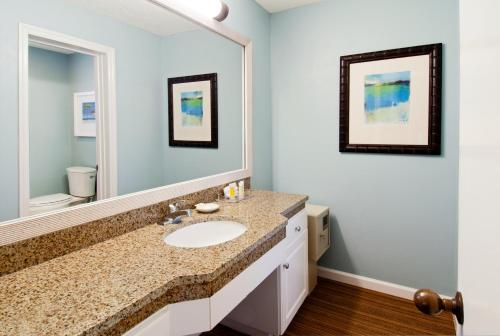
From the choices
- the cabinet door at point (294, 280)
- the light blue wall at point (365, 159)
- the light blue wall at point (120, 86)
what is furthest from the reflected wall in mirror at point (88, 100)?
the light blue wall at point (365, 159)

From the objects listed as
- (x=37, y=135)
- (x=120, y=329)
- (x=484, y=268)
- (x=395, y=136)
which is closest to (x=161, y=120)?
(x=37, y=135)

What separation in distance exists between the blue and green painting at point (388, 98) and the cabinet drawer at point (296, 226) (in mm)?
922

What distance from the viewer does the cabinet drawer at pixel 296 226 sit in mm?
1868

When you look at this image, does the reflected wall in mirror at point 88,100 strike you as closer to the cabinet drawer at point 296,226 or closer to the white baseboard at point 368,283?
the cabinet drawer at point 296,226

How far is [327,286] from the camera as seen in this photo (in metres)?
2.53

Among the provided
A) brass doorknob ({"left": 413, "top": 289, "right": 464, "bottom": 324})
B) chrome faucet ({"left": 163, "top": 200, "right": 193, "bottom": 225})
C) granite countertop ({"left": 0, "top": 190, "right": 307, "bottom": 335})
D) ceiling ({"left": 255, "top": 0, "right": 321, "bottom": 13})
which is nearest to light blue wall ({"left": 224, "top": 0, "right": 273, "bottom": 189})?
ceiling ({"left": 255, "top": 0, "right": 321, "bottom": 13})

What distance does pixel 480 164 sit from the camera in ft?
1.44

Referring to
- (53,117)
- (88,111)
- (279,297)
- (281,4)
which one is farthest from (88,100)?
(281,4)

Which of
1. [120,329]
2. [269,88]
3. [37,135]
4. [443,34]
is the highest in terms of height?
[443,34]

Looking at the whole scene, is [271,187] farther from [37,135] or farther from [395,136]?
[37,135]

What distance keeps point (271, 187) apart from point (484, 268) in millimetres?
2416

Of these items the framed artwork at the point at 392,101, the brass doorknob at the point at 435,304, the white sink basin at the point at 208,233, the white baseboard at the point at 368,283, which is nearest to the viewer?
Answer: the brass doorknob at the point at 435,304

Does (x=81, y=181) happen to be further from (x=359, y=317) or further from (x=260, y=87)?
(x=359, y=317)

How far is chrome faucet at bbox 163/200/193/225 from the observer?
5.09 feet
